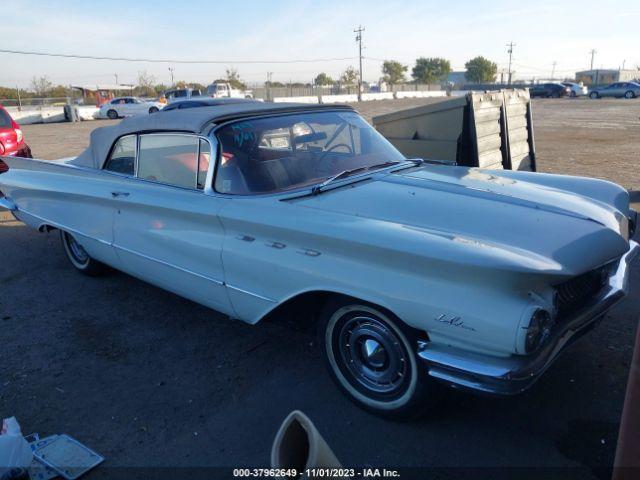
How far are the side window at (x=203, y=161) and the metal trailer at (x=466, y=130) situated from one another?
3.36 metres

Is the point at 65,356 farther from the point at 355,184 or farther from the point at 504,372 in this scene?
the point at 504,372

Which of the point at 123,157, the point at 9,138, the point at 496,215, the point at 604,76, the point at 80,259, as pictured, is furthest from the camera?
the point at 604,76

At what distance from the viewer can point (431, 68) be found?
114m

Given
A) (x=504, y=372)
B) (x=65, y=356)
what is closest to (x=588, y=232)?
(x=504, y=372)

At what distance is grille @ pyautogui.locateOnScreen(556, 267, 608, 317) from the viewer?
2.47 meters

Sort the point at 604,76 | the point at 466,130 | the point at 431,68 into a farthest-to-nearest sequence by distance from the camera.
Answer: the point at 431,68
the point at 604,76
the point at 466,130

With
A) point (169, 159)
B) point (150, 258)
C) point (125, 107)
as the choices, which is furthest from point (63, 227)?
point (125, 107)

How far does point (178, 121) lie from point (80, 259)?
2.15 m

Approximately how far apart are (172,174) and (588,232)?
267cm

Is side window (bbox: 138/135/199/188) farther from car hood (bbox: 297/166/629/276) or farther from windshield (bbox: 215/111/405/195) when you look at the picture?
car hood (bbox: 297/166/629/276)

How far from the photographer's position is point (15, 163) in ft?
17.0

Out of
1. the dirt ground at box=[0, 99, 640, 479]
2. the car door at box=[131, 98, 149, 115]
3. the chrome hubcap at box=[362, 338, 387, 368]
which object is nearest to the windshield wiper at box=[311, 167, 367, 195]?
the chrome hubcap at box=[362, 338, 387, 368]

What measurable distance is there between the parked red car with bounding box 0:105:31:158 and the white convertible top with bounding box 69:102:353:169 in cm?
500

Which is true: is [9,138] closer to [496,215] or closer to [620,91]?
[496,215]
